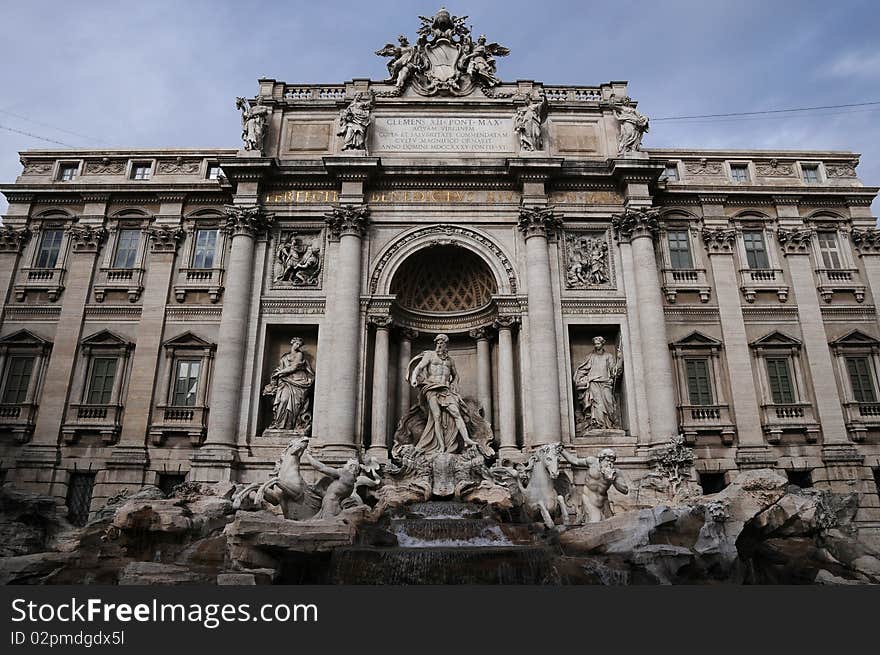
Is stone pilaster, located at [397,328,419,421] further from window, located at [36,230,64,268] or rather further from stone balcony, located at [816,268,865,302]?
stone balcony, located at [816,268,865,302]

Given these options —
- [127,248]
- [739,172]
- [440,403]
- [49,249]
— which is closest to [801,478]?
[739,172]

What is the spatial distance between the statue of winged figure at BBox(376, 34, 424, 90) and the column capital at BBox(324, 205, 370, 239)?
575 centimetres

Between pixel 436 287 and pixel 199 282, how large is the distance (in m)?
8.89

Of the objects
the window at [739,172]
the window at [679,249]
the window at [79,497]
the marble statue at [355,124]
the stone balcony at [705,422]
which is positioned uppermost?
the marble statue at [355,124]

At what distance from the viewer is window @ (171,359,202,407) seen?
20766 mm

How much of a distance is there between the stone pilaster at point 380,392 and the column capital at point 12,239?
14209mm

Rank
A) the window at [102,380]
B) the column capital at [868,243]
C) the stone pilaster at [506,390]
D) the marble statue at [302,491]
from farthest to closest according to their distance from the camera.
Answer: the column capital at [868,243], the window at [102,380], the stone pilaster at [506,390], the marble statue at [302,491]

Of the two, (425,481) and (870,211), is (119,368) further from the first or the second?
(870,211)

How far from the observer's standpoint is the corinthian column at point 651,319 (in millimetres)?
19141

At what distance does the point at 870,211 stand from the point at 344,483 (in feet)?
Answer: 74.6

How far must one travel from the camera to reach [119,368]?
21109mm

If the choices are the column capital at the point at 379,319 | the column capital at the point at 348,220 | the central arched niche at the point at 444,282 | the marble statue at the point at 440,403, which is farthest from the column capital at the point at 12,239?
the marble statue at the point at 440,403

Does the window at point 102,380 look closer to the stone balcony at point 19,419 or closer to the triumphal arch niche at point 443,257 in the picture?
the stone balcony at point 19,419

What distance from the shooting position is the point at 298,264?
842 inches
